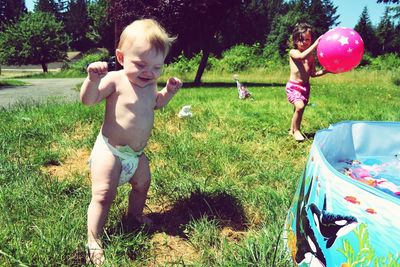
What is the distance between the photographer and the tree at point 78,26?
77.8 metres

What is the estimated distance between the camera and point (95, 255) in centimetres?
193

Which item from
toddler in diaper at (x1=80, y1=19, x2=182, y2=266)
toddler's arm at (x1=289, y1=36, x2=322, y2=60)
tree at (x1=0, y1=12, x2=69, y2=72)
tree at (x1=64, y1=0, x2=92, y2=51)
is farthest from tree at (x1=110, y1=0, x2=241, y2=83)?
tree at (x1=64, y1=0, x2=92, y2=51)

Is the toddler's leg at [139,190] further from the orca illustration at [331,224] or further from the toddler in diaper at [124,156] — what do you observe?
the orca illustration at [331,224]

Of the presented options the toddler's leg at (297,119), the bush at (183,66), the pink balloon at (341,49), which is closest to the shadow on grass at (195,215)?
the pink balloon at (341,49)

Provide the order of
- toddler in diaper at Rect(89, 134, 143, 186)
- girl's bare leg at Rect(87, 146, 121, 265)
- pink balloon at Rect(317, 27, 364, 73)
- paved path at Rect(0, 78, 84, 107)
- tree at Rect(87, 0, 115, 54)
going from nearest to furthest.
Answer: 1. girl's bare leg at Rect(87, 146, 121, 265)
2. toddler in diaper at Rect(89, 134, 143, 186)
3. pink balloon at Rect(317, 27, 364, 73)
4. paved path at Rect(0, 78, 84, 107)
5. tree at Rect(87, 0, 115, 54)

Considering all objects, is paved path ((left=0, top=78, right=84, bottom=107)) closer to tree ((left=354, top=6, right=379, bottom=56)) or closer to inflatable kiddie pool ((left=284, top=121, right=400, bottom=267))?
inflatable kiddie pool ((left=284, top=121, right=400, bottom=267))

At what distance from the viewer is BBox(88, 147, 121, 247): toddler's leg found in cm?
204

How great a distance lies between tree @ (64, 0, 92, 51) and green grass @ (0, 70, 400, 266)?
251 ft

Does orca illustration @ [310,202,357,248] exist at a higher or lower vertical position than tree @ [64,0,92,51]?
lower

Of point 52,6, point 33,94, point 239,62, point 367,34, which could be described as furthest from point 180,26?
point 52,6

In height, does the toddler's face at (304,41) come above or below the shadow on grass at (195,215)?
above

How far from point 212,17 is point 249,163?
1410 cm

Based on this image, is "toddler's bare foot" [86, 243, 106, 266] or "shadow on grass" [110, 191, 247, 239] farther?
"shadow on grass" [110, 191, 247, 239]

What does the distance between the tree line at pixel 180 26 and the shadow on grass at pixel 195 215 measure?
12.0ft
